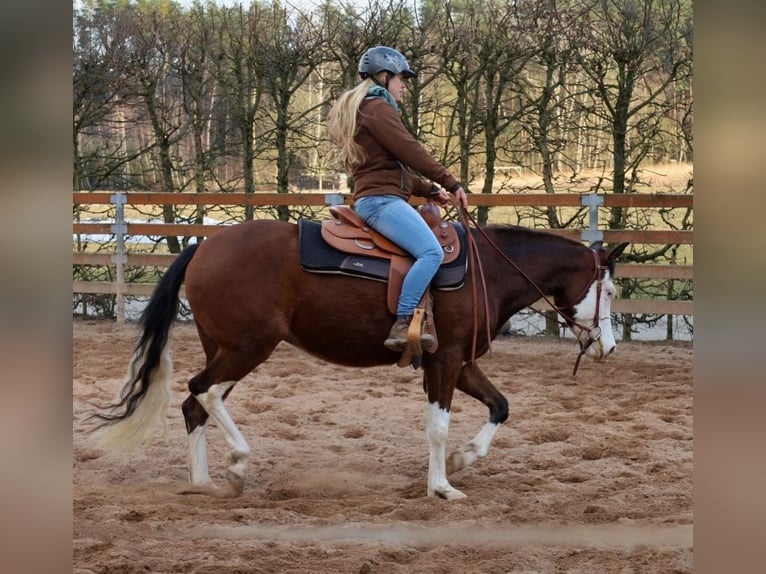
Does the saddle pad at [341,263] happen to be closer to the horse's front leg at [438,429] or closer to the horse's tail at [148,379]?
the horse's front leg at [438,429]

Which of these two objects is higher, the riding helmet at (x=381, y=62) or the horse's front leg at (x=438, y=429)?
the riding helmet at (x=381, y=62)

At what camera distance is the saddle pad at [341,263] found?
522 centimetres

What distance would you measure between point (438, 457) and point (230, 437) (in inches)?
46.6

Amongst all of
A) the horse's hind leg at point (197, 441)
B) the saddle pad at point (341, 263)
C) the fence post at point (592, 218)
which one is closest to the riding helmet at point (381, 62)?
the saddle pad at point (341, 263)

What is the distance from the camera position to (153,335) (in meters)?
5.52

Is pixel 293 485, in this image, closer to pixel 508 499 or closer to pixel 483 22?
pixel 508 499

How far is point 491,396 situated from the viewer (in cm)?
573

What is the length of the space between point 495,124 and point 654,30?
7.43 feet

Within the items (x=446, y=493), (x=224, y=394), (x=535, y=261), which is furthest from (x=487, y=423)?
(x=224, y=394)

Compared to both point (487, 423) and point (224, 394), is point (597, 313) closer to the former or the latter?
point (487, 423)

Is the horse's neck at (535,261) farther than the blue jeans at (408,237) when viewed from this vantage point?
Yes

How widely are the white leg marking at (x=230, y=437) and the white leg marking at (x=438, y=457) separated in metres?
1.05
